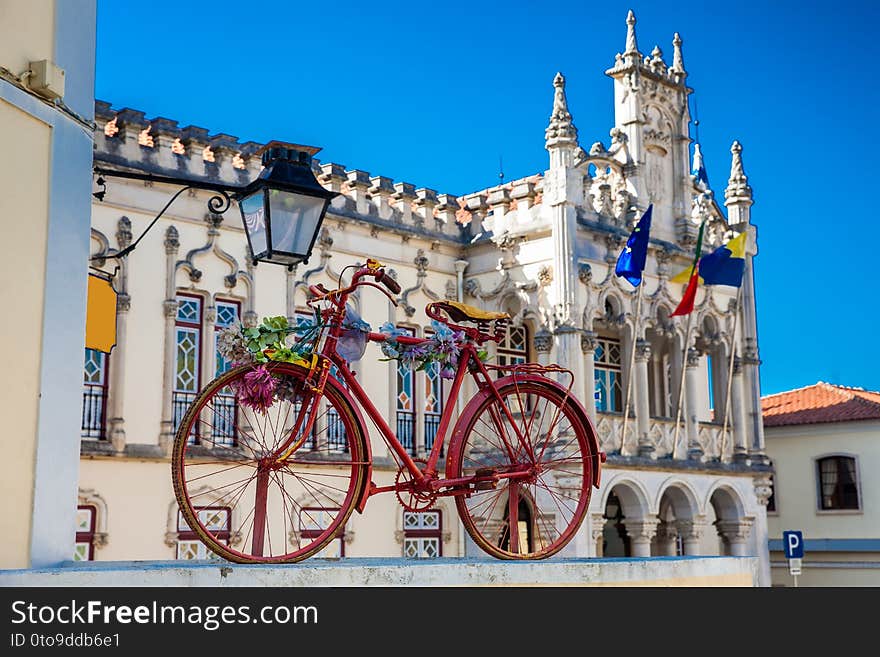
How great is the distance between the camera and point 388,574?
5484 millimetres

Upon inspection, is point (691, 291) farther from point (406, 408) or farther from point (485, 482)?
point (485, 482)

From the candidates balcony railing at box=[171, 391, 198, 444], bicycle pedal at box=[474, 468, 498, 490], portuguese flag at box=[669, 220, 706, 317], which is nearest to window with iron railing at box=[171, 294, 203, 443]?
balcony railing at box=[171, 391, 198, 444]

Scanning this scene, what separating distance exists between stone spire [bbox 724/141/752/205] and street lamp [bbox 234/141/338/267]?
2208 centimetres

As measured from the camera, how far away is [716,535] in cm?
2755

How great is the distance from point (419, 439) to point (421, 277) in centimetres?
305

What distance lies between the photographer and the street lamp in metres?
7.12

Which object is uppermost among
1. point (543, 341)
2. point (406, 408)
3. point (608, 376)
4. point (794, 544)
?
point (543, 341)

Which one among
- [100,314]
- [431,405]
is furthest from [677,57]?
[100,314]

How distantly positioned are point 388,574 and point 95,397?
45.6 feet

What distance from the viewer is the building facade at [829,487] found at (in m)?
32.1

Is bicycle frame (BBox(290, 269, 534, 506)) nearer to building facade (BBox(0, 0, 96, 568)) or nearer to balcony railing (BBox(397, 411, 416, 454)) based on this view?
building facade (BBox(0, 0, 96, 568))

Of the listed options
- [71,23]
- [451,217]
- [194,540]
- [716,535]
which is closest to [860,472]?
[716,535]

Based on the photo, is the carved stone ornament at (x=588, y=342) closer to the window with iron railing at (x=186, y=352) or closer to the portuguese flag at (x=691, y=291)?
the portuguese flag at (x=691, y=291)
